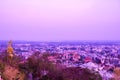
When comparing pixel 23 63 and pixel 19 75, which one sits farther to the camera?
pixel 23 63

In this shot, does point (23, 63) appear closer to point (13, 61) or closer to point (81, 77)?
point (13, 61)

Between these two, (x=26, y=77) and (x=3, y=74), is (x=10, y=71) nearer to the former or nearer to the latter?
(x=3, y=74)

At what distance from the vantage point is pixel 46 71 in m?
7.66

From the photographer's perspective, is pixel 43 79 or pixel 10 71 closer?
pixel 10 71

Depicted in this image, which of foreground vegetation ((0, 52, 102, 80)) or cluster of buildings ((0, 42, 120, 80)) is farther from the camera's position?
cluster of buildings ((0, 42, 120, 80))

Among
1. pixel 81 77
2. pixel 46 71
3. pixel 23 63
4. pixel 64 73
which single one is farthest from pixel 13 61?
pixel 81 77

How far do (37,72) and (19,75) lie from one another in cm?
94

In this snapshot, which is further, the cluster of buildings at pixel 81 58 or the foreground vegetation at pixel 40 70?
the cluster of buildings at pixel 81 58

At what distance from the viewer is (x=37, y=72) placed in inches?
301

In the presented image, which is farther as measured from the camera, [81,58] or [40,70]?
[81,58]

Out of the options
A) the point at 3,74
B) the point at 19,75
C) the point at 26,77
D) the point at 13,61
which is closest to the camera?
the point at 3,74

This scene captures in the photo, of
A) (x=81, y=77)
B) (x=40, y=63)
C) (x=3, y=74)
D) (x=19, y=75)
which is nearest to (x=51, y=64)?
(x=40, y=63)

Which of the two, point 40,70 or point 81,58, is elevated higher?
point 40,70

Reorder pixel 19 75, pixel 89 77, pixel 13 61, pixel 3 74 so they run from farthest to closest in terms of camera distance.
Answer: pixel 89 77 < pixel 13 61 < pixel 19 75 < pixel 3 74
